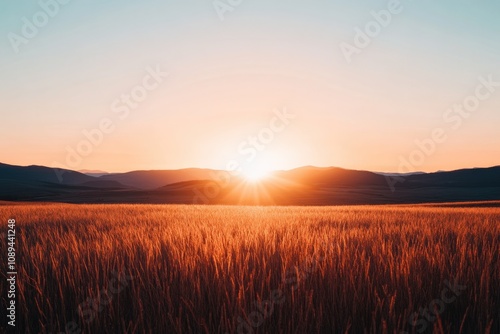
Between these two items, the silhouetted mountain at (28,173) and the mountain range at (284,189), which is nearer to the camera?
the mountain range at (284,189)

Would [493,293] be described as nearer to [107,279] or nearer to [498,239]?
[107,279]

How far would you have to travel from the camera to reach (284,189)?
71438 millimetres

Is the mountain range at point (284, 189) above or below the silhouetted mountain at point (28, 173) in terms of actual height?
below

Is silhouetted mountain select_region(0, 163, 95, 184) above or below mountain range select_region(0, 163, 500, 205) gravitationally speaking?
above

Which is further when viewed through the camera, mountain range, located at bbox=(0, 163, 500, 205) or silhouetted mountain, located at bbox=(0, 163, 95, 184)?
silhouetted mountain, located at bbox=(0, 163, 95, 184)

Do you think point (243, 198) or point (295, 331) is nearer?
point (295, 331)

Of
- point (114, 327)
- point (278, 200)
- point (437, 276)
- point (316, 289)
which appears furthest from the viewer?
point (278, 200)

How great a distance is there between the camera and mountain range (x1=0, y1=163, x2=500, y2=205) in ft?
180

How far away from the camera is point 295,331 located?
5.52 ft

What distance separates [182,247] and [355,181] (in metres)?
112

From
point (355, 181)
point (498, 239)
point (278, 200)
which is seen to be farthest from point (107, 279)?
point (355, 181)

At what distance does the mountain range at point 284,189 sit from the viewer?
180ft

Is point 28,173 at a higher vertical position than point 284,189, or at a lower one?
higher

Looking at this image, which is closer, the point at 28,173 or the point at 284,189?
the point at 284,189
